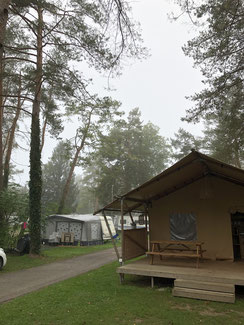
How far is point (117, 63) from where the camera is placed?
5.71 m

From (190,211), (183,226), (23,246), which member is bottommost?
(23,246)

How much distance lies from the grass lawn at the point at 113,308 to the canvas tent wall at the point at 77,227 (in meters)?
9.67

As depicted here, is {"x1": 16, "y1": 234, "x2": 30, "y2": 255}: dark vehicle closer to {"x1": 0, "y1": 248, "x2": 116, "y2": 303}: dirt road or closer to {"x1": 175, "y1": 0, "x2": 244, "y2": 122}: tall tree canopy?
{"x1": 0, "y1": 248, "x2": 116, "y2": 303}: dirt road

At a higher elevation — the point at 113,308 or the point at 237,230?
the point at 237,230

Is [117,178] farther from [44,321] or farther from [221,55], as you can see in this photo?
[44,321]

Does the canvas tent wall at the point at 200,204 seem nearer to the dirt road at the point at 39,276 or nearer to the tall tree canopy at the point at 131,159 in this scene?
the dirt road at the point at 39,276

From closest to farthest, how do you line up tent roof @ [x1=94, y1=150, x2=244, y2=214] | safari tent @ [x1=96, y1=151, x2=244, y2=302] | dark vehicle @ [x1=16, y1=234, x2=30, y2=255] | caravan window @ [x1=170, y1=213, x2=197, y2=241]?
tent roof @ [x1=94, y1=150, x2=244, y2=214] → safari tent @ [x1=96, y1=151, x2=244, y2=302] → caravan window @ [x1=170, y1=213, x2=197, y2=241] → dark vehicle @ [x1=16, y1=234, x2=30, y2=255]

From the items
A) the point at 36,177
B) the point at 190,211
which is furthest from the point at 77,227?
the point at 190,211

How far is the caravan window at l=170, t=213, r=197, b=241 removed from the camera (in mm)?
8719

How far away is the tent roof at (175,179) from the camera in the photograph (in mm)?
6480

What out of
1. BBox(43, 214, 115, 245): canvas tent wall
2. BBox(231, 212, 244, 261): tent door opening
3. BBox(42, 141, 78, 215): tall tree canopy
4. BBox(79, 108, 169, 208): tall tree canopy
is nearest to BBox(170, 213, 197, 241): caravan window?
BBox(231, 212, 244, 261): tent door opening

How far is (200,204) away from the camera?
28.6 ft

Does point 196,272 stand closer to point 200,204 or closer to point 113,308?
point 113,308

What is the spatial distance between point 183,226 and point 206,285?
3.58m
